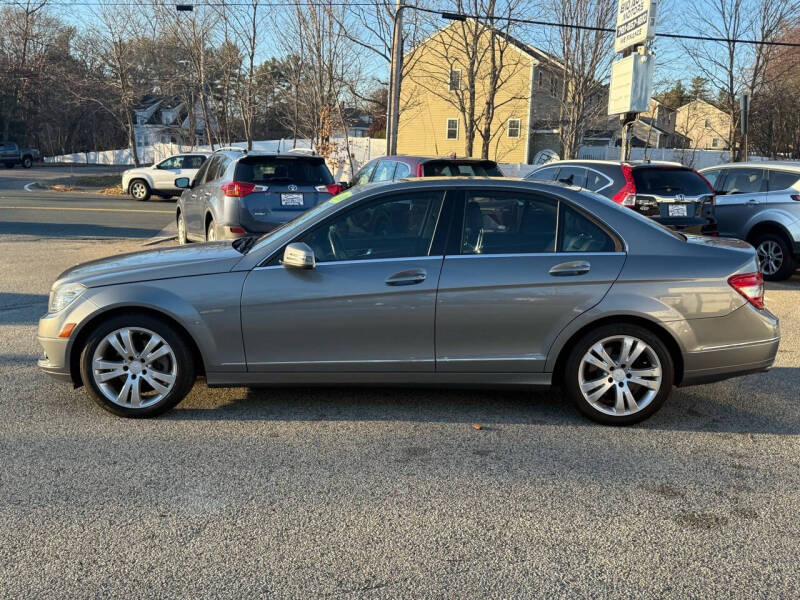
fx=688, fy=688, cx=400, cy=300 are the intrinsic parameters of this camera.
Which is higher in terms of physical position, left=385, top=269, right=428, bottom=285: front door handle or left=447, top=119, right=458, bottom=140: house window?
left=447, top=119, right=458, bottom=140: house window

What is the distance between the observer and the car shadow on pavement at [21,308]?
715 centimetres

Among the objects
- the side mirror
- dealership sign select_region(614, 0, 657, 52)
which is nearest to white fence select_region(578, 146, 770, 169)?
dealership sign select_region(614, 0, 657, 52)

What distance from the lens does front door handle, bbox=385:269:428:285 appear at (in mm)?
4387

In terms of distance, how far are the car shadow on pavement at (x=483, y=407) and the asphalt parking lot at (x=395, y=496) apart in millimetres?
21

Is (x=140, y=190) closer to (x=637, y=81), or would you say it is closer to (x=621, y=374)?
(x=637, y=81)

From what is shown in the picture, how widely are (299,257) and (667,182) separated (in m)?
7.12

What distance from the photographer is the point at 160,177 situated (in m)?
24.3

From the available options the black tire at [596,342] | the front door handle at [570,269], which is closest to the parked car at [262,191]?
the front door handle at [570,269]

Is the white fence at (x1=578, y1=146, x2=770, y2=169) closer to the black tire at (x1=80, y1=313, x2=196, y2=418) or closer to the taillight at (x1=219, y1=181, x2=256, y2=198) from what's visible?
the taillight at (x1=219, y1=181, x2=256, y2=198)

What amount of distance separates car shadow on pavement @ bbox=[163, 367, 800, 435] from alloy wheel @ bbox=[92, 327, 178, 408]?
0.24 m

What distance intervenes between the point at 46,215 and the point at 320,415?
51.7 feet

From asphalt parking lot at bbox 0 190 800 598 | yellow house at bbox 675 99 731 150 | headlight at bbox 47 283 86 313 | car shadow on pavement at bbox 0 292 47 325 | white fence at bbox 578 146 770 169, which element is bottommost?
asphalt parking lot at bbox 0 190 800 598

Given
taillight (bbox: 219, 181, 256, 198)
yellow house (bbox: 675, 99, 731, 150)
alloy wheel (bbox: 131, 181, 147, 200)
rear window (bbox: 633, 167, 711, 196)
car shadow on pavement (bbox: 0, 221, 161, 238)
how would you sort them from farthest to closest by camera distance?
yellow house (bbox: 675, 99, 731, 150), alloy wheel (bbox: 131, 181, 147, 200), car shadow on pavement (bbox: 0, 221, 161, 238), rear window (bbox: 633, 167, 711, 196), taillight (bbox: 219, 181, 256, 198)

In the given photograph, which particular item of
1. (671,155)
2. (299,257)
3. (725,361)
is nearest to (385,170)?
(299,257)
